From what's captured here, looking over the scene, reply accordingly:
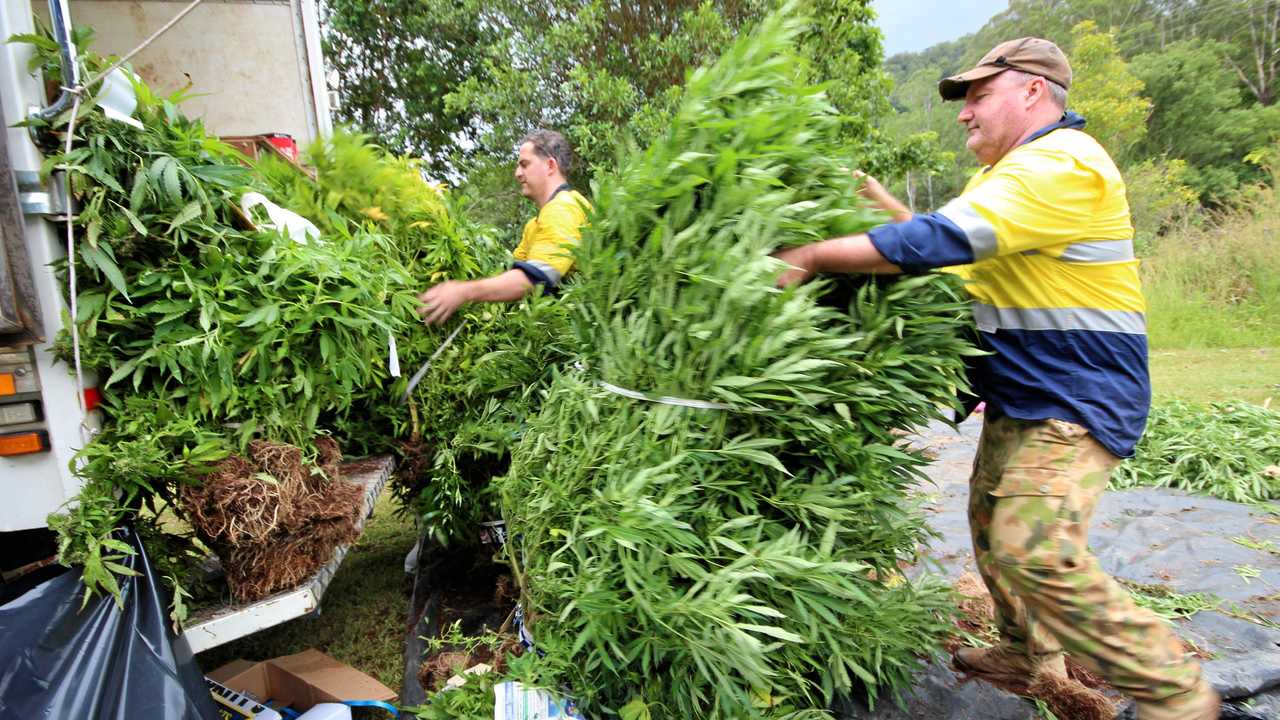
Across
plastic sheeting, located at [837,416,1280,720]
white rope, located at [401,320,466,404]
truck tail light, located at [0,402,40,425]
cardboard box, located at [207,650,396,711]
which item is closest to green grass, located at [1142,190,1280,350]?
plastic sheeting, located at [837,416,1280,720]

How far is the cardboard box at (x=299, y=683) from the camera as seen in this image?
8.89 ft

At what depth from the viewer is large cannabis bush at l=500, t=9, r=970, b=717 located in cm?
184

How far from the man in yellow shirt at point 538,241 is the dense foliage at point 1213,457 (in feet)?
13.5

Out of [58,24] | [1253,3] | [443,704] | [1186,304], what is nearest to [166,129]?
[58,24]

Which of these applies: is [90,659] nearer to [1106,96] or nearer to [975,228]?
[975,228]

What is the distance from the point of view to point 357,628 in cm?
360

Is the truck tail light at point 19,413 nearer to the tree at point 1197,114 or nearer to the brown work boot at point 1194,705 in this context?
the brown work boot at point 1194,705

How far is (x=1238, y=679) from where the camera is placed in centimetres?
239

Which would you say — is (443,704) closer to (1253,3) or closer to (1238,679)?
(1238,679)

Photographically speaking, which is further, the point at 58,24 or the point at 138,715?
the point at 58,24

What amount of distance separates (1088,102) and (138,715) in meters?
25.7

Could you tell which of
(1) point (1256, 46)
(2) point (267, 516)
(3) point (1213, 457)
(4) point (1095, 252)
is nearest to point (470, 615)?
(2) point (267, 516)

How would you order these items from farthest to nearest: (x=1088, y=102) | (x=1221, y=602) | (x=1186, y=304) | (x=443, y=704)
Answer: (x=1088, y=102)
(x=1186, y=304)
(x=1221, y=602)
(x=443, y=704)

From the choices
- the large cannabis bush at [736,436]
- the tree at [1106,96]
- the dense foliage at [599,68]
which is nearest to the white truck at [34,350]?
the large cannabis bush at [736,436]
